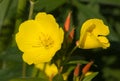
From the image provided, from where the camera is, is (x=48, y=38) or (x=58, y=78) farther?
(x=48, y=38)

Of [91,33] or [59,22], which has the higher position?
[91,33]

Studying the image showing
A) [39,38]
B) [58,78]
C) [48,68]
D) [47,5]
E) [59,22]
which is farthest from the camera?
[59,22]

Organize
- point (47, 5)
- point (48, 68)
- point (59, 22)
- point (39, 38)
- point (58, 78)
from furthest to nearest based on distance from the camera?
point (59, 22)
point (47, 5)
point (39, 38)
point (48, 68)
point (58, 78)

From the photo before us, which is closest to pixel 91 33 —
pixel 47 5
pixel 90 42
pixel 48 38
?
pixel 90 42

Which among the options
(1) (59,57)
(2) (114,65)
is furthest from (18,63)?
(2) (114,65)

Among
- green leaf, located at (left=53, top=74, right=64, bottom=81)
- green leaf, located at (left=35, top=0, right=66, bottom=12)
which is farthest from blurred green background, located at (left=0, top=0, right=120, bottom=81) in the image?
green leaf, located at (left=53, top=74, right=64, bottom=81)

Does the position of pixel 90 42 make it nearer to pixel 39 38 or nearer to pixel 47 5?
pixel 39 38

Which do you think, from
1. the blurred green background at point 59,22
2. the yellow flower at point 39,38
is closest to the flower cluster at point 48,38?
the yellow flower at point 39,38
